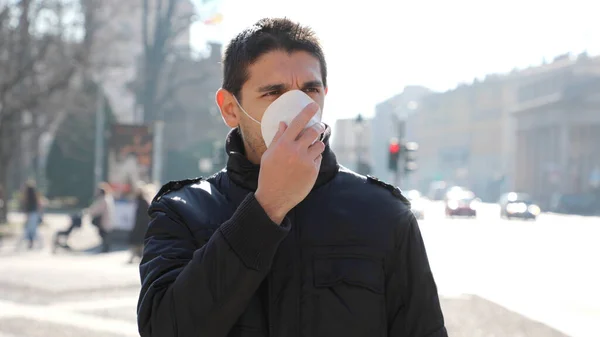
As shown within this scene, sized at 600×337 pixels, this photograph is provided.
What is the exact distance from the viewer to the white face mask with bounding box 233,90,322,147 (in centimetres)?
205

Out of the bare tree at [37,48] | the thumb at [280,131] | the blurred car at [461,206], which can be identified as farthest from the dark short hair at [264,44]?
the blurred car at [461,206]

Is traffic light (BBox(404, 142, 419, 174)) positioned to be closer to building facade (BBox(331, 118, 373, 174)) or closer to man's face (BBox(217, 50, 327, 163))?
building facade (BBox(331, 118, 373, 174))

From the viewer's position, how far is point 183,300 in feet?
6.62

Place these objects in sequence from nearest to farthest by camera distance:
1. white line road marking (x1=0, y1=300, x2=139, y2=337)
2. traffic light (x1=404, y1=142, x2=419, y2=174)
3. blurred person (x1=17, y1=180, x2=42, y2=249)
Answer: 1. white line road marking (x1=0, y1=300, x2=139, y2=337)
2. blurred person (x1=17, y1=180, x2=42, y2=249)
3. traffic light (x1=404, y1=142, x2=419, y2=174)

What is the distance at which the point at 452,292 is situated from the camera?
1423 cm

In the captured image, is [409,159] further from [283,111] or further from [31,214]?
[283,111]

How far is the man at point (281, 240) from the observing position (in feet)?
6.55

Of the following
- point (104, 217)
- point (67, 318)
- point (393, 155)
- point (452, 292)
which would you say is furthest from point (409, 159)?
point (67, 318)

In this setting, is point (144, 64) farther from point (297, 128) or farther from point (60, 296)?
point (297, 128)

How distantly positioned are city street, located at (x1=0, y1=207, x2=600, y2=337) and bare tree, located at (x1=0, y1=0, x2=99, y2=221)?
6.73 m

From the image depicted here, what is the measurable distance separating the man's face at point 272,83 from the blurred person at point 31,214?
22.1 meters

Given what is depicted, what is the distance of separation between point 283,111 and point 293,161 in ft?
0.56

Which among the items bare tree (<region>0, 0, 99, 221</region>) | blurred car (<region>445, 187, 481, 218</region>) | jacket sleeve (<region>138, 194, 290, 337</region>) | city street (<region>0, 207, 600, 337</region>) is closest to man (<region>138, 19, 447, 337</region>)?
jacket sleeve (<region>138, 194, 290, 337</region>)

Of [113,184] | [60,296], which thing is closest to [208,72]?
[113,184]
